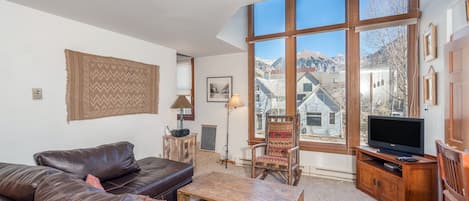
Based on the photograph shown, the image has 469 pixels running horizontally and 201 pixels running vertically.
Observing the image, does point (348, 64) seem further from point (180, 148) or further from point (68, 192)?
point (68, 192)

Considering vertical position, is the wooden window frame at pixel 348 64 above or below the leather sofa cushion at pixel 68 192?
above

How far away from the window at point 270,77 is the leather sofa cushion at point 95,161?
240 cm

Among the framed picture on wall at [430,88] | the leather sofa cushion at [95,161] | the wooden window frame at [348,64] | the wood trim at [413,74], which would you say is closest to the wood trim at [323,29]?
the wooden window frame at [348,64]

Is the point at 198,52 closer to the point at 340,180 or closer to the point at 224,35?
the point at 224,35

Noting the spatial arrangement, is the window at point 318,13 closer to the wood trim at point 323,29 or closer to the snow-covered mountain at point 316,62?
the wood trim at point 323,29

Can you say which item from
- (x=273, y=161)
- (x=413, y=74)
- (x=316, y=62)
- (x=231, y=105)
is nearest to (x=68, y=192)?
(x=273, y=161)

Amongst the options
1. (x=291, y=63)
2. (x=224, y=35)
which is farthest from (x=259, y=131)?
(x=224, y=35)

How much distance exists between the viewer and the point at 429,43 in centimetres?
266

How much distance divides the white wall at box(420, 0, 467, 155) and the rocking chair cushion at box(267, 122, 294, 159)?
66.7 inches

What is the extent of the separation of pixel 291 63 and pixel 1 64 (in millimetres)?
3665

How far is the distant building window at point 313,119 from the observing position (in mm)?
3857

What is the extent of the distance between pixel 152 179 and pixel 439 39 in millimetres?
3372

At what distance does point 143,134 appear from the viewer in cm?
362

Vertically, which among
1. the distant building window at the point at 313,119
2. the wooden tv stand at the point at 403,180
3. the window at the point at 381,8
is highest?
the window at the point at 381,8
